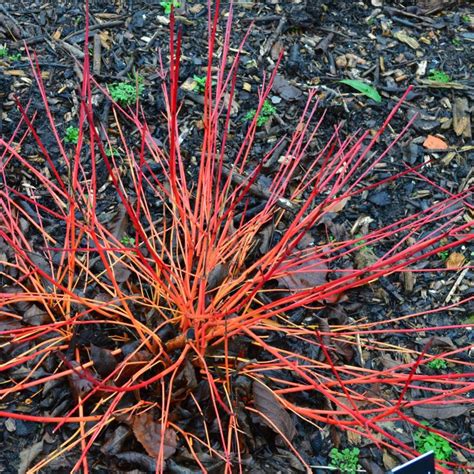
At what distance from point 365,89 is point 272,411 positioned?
1803mm

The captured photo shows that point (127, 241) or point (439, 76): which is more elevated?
point (439, 76)

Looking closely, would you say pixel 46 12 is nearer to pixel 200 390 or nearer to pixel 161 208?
pixel 161 208

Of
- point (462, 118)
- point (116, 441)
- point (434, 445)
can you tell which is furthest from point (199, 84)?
point (434, 445)

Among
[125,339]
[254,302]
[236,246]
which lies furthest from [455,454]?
[125,339]

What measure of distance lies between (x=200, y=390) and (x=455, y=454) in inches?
35.1

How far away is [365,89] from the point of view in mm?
3180

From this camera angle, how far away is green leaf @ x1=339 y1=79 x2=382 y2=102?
10.4 ft

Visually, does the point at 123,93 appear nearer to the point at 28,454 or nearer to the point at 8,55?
the point at 8,55

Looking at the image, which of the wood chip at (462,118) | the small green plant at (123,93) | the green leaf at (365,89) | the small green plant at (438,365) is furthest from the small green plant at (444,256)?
the small green plant at (123,93)

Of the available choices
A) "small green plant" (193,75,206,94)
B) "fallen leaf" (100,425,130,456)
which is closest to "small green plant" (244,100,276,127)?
"small green plant" (193,75,206,94)

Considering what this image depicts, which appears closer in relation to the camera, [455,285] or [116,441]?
[116,441]

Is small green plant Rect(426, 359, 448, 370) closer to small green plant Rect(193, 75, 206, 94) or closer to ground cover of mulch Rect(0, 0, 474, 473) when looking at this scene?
ground cover of mulch Rect(0, 0, 474, 473)

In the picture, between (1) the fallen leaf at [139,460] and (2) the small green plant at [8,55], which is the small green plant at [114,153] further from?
(1) the fallen leaf at [139,460]

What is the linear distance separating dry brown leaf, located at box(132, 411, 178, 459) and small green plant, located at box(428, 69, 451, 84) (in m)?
2.27
